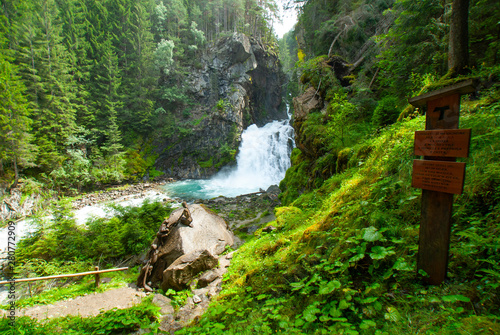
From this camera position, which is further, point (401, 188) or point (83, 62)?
point (83, 62)

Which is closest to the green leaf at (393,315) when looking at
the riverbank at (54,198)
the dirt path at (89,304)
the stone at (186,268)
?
the stone at (186,268)

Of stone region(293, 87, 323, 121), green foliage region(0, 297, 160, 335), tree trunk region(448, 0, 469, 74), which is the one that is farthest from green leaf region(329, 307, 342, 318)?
stone region(293, 87, 323, 121)

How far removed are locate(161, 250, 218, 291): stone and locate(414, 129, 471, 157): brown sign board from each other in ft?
15.4

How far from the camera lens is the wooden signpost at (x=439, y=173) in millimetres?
1698

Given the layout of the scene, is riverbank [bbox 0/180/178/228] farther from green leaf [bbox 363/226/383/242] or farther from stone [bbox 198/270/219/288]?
green leaf [bbox 363/226/383/242]

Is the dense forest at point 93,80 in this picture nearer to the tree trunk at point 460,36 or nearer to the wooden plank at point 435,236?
the wooden plank at point 435,236

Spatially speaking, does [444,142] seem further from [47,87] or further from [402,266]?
[47,87]

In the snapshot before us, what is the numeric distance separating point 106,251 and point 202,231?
11.8 feet

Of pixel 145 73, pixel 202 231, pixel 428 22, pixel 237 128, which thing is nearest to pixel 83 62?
pixel 145 73

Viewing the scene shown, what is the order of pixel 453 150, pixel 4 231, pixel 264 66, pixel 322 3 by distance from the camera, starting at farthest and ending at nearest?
pixel 264 66 → pixel 322 3 → pixel 4 231 → pixel 453 150

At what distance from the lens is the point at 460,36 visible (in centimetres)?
460

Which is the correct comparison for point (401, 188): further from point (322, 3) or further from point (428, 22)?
point (322, 3)

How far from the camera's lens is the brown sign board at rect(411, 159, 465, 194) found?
1.68m

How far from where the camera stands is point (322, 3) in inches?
579
